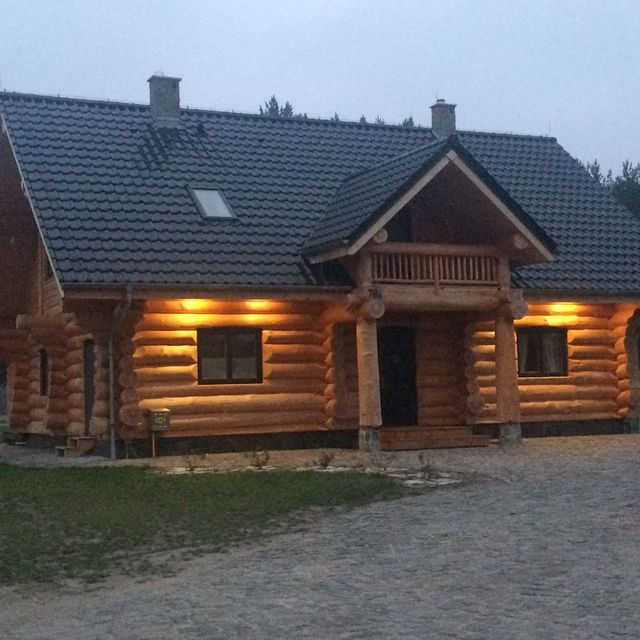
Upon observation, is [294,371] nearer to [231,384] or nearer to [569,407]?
[231,384]

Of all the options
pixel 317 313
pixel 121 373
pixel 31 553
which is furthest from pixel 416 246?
pixel 31 553

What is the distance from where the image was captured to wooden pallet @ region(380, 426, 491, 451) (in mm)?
20781

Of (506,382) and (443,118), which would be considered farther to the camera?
(443,118)

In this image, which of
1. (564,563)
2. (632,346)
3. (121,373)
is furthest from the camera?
(632,346)

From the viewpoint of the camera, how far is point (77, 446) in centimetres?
2086

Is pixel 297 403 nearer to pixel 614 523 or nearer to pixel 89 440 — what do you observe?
pixel 89 440

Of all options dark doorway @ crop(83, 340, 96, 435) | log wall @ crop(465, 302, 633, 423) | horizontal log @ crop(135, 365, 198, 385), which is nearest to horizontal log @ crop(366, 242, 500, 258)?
log wall @ crop(465, 302, 633, 423)

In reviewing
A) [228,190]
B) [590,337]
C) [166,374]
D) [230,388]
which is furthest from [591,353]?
[166,374]

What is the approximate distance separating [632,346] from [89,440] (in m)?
11.7

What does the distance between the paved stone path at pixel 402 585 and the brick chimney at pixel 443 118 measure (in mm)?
16534

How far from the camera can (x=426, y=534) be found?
11.1 meters

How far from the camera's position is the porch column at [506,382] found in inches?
826

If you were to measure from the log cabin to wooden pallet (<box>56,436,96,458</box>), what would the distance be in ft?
0.26

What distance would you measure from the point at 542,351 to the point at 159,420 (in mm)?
8546
